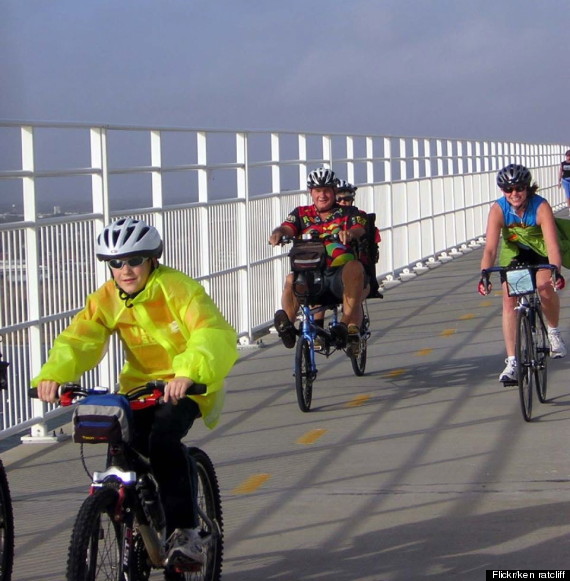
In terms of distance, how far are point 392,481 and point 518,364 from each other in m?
1.90

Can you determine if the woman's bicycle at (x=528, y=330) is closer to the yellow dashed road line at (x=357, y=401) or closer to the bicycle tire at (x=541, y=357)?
the bicycle tire at (x=541, y=357)

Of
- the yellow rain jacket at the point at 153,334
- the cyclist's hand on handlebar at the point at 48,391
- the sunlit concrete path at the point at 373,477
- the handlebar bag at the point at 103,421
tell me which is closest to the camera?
the handlebar bag at the point at 103,421

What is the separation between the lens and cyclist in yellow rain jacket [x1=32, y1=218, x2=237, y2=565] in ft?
15.4

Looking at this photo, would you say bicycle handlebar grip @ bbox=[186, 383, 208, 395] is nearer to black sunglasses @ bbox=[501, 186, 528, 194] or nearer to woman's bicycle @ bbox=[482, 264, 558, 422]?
woman's bicycle @ bbox=[482, 264, 558, 422]


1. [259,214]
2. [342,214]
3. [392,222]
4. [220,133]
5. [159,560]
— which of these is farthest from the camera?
[392,222]

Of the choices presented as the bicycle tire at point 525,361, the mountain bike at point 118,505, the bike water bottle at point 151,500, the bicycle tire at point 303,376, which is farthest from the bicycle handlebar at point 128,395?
the bicycle tire at point 303,376

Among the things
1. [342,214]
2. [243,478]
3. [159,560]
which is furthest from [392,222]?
[159,560]

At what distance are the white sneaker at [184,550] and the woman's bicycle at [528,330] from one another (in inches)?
165

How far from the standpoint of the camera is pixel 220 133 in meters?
12.5

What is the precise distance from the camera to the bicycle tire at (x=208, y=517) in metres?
5.06

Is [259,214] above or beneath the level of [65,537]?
above

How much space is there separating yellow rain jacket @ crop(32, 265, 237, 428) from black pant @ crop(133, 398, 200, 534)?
163mm

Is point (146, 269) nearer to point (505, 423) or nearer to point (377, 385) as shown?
point (505, 423)

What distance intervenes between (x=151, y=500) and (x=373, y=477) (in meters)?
2.68
